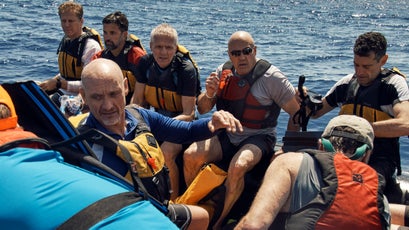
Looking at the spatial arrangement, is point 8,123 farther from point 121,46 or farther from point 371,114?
point 121,46

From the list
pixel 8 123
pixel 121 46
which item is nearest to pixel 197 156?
pixel 121 46

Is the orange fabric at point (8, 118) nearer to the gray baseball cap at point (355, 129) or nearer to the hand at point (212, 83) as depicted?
the gray baseball cap at point (355, 129)

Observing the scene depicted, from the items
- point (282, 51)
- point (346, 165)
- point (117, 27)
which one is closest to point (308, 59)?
point (282, 51)

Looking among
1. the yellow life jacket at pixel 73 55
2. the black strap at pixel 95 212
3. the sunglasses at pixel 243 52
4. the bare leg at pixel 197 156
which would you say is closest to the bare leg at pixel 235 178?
the bare leg at pixel 197 156

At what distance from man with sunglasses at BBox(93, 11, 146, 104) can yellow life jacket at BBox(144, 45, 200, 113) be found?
45cm

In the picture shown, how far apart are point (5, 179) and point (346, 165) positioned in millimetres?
1710

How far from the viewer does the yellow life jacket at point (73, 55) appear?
574 cm

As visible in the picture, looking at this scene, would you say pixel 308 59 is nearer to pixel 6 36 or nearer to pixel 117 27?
pixel 6 36

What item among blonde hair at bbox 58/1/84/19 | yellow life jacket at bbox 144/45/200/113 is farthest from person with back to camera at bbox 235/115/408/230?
blonde hair at bbox 58/1/84/19

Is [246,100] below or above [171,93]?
above

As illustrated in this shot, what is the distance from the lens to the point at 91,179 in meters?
1.72

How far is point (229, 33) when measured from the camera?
17.9 m

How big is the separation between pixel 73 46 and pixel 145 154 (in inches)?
121

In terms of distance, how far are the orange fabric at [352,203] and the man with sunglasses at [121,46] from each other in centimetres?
298
